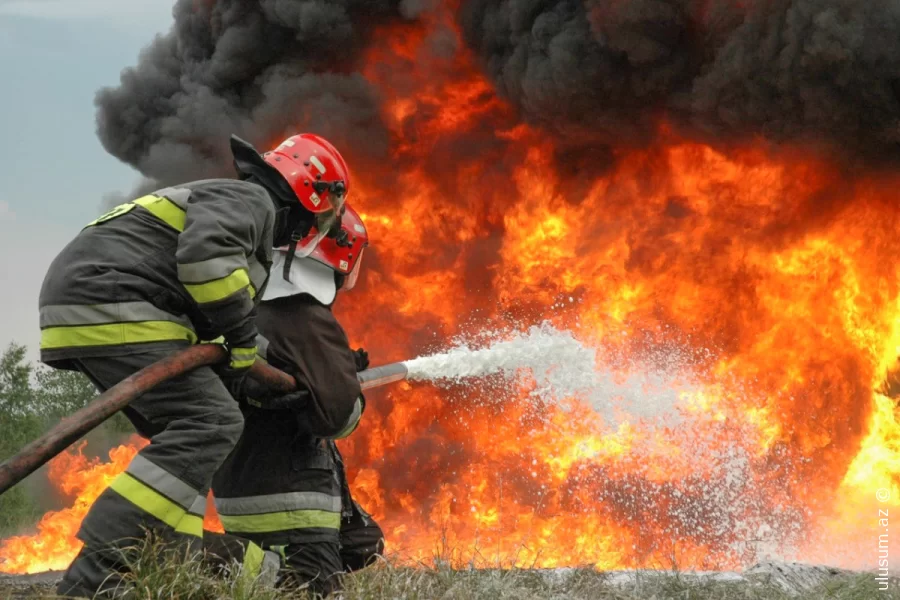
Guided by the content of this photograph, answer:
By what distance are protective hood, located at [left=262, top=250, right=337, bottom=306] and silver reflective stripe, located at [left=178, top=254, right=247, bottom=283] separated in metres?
0.89

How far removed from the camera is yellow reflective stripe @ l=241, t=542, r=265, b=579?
3.80m

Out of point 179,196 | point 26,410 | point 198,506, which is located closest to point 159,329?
point 179,196

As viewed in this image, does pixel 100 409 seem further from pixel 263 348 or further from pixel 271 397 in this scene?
pixel 263 348

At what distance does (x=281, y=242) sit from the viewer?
4418mm

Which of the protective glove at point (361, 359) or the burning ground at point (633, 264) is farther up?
the protective glove at point (361, 359)

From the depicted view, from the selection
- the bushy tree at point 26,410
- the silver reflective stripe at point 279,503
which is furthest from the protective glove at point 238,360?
the bushy tree at point 26,410

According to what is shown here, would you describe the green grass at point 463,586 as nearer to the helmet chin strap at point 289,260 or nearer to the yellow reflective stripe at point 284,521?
the yellow reflective stripe at point 284,521

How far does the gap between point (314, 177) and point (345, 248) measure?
1.71ft

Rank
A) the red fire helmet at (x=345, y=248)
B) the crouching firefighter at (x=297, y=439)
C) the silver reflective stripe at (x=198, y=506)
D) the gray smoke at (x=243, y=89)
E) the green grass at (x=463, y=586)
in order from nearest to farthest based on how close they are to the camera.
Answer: the green grass at (x=463, y=586) < the silver reflective stripe at (x=198, y=506) < the crouching firefighter at (x=297, y=439) < the red fire helmet at (x=345, y=248) < the gray smoke at (x=243, y=89)

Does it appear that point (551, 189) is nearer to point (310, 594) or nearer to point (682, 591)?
point (682, 591)

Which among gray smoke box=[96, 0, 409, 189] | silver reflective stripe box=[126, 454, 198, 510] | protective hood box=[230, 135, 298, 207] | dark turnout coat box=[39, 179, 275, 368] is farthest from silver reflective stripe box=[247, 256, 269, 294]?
gray smoke box=[96, 0, 409, 189]

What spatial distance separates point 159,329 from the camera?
3.62 meters

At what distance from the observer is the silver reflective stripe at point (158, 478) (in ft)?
11.2

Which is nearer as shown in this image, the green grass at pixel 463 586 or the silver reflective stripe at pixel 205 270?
the green grass at pixel 463 586
